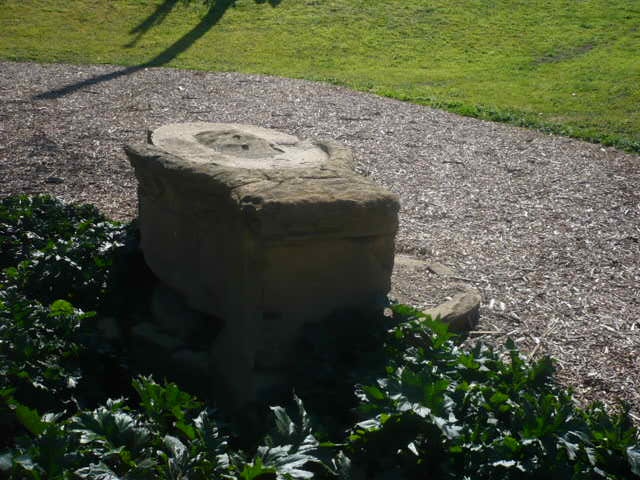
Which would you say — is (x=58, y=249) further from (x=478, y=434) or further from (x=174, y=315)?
(x=478, y=434)

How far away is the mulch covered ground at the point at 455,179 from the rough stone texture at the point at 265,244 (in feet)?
3.64

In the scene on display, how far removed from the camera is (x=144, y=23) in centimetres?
1652

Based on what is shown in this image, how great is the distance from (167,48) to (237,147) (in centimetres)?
1093

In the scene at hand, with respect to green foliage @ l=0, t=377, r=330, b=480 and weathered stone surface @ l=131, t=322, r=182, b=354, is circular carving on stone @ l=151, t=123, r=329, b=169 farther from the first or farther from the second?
green foliage @ l=0, t=377, r=330, b=480

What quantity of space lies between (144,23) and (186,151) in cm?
1320

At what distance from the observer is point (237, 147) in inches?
177

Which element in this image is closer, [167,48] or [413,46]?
[167,48]

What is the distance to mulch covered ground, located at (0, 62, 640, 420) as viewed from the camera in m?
4.62

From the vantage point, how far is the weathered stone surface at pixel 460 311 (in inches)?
171

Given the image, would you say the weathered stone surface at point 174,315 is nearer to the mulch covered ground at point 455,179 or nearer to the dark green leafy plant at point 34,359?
the dark green leafy plant at point 34,359

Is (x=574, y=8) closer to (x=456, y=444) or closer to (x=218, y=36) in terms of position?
(x=218, y=36)

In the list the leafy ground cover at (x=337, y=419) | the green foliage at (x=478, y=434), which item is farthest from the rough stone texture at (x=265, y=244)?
the green foliage at (x=478, y=434)

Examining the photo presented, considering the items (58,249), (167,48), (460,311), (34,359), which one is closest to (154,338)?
(34,359)

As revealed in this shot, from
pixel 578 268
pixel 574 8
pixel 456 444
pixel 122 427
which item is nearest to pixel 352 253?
pixel 456 444
